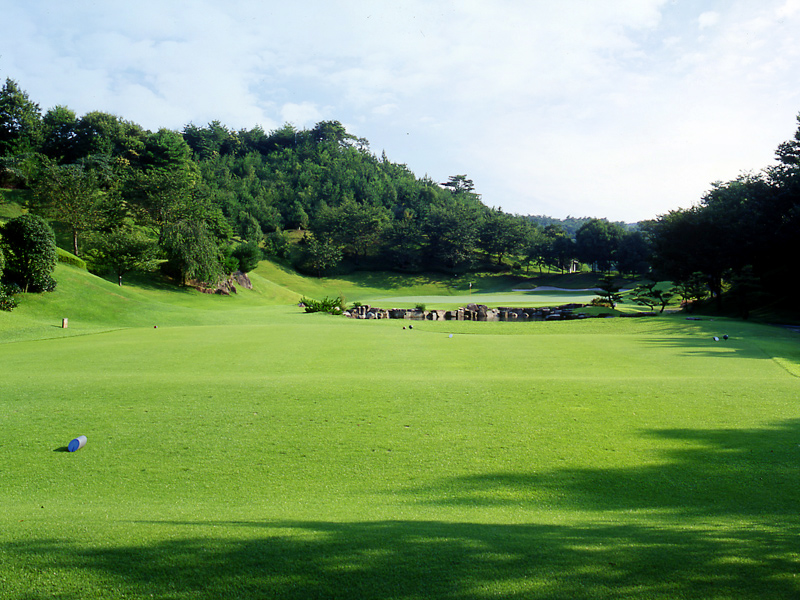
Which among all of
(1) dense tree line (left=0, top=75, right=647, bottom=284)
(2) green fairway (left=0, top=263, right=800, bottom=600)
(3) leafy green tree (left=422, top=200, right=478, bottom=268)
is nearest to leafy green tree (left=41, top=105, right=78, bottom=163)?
(1) dense tree line (left=0, top=75, right=647, bottom=284)

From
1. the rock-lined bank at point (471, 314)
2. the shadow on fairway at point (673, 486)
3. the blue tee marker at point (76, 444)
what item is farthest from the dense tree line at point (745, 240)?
the blue tee marker at point (76, 444)

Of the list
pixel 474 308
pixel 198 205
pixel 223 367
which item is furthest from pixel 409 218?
pixel 223 367

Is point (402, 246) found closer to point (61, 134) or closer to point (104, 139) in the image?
point (104, 139)

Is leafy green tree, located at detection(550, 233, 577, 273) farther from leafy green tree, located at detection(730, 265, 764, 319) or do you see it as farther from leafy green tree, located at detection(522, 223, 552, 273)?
leafy green tree, located at detection(730, 265, 764, 319)

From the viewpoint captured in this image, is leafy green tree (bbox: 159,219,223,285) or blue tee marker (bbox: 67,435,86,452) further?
leafy green tree (bbox: 159,219,223,285)

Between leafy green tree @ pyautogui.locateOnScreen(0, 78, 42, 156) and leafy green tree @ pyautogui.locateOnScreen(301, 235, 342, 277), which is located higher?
leafy green tree @ pyautogui.locateOnScreen(0, 78, 42, 156)

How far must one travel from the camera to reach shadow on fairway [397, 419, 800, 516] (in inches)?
155

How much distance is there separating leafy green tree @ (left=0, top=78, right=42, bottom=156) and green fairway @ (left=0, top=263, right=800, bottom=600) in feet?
212

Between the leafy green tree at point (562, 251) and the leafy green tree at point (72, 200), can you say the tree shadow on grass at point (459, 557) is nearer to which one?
the leafy green tree at point (72, 200)

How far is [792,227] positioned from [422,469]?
3045 cm

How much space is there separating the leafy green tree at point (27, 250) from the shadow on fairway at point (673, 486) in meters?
23.7

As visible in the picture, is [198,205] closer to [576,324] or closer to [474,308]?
[474,308]

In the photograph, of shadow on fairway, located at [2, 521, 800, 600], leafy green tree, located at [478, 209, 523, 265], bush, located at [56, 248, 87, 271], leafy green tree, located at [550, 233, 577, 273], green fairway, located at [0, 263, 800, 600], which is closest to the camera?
shadow on fairway, located at [2, 521, 800, 600]

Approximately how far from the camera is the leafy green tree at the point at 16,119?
192 feet
